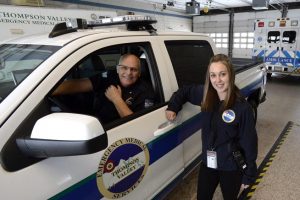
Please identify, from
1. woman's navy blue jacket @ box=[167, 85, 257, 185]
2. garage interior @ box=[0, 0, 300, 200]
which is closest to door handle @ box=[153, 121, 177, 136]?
woman's navy blue jacket @ box=[167, 85, 257, 185]

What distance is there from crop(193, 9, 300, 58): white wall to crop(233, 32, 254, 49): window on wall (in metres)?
0.22

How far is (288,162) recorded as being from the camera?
3.62 m

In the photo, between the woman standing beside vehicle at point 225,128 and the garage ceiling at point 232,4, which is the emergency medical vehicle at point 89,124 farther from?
the garage ceiling at point 232,4

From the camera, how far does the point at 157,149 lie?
1914 mm

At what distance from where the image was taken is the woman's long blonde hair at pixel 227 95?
1.86m

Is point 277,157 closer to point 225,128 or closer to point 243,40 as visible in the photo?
point 225,128

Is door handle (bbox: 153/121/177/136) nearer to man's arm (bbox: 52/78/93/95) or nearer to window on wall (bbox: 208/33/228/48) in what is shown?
man's arm (bbox: 52/78/93/95)

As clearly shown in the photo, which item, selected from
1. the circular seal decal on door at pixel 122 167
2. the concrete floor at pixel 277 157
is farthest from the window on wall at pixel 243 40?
the circular seal decal on door at pixel 122 167

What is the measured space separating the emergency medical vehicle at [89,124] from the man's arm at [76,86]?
6 cm

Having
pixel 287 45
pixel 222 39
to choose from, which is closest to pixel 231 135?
pixel 287 45

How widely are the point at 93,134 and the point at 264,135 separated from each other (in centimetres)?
427

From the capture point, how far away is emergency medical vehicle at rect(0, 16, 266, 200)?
1094 mm

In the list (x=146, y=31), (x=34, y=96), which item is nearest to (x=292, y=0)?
(x=146, y=31)

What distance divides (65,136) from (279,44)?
462 inches
